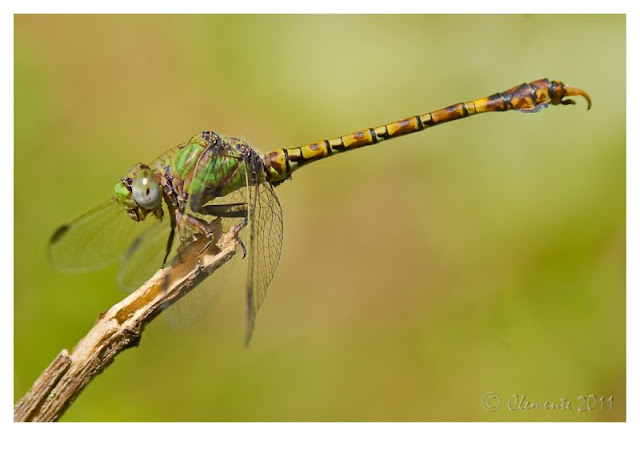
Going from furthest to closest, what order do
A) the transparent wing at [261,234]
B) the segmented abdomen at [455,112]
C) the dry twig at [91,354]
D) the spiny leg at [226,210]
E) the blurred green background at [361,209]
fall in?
the blurred green background at [361,209] < the segmented abdomen at [455,112] < the spiny leg at [226,210] < the transparent wing at [261,234] < the dry twig at [91,354]

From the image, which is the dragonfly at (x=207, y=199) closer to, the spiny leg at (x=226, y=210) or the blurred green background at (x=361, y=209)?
the spiny leg at (x=226, y=210)

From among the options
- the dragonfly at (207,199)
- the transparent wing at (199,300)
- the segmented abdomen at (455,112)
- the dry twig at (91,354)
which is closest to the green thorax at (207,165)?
the dragonfly at (207,199)

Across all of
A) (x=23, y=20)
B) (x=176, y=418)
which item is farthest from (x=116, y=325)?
(x=23, y=20)

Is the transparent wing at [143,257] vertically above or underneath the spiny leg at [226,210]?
underneath

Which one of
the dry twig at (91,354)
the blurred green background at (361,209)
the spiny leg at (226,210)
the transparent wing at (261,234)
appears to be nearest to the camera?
the dry twig at (91,354)

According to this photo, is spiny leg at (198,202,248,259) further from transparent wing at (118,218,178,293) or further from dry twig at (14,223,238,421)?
dry twig at (14,223,238,421)

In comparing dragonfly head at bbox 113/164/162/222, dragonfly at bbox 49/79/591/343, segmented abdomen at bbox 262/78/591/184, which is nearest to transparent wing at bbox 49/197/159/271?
dragonfly at bbox 49/79/591/343

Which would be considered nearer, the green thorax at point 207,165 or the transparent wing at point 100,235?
the green thorax at point 207,165

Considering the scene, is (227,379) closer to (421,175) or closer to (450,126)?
(421,175)

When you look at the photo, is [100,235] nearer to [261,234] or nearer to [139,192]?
[139,192]

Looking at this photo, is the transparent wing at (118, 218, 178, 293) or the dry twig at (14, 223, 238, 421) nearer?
the dry twig at (14, 223, 238, 421)
